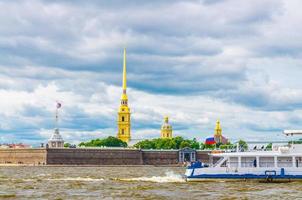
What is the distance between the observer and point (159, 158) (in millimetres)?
177500

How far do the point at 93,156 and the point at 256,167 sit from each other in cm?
11201

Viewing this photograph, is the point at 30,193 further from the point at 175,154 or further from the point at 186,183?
the point at 175,154

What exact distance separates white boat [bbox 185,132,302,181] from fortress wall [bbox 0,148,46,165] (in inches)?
4208

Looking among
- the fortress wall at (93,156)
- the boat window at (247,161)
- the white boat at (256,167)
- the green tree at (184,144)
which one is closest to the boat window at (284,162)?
the white boat at (256,167)

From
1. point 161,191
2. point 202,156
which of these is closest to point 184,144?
point 202,156

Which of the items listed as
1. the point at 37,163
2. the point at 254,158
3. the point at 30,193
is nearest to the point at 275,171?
the point at 254,158

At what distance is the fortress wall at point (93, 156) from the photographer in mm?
159875

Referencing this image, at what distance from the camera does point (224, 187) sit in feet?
165

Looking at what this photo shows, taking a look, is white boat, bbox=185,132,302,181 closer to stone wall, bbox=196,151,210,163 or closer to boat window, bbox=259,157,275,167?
boat window, bbox=259,157,275,167

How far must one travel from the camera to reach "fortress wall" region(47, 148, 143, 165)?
160 metres

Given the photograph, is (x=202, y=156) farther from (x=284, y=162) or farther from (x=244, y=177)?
(x=244, y=177)

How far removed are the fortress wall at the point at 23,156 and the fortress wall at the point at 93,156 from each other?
7.27 ft

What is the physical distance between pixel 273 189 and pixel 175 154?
5286 inches

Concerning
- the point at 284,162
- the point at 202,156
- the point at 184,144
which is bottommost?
the point at 284,162
